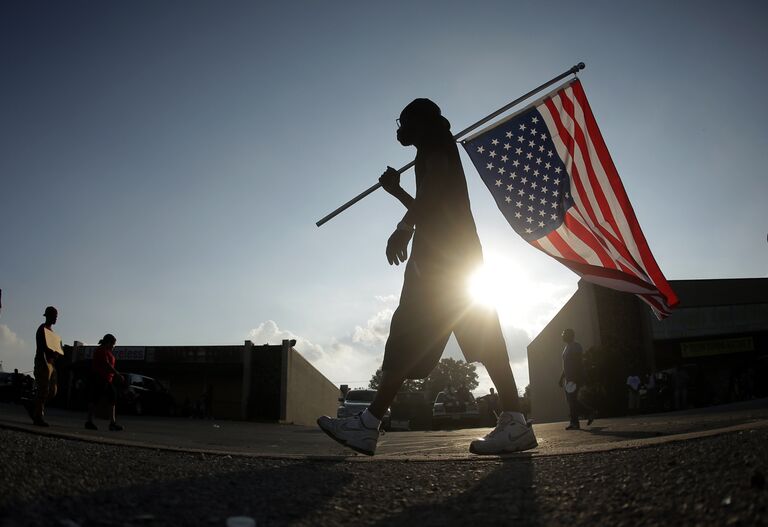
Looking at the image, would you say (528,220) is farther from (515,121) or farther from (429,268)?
(429,268)

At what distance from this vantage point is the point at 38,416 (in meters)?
6.67

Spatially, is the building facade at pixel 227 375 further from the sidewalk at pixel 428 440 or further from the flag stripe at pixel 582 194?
the flag stripe at pixel 582 194

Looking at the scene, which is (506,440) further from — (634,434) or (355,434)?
(634,434)

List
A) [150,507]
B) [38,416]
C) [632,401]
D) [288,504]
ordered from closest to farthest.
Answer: [150,507], [288,504], [38,416], [632,401]

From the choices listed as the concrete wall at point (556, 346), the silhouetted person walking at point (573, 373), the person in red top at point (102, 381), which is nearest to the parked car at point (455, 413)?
the concrete wall at point (556, 346)

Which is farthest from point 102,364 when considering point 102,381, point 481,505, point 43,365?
point 481,505

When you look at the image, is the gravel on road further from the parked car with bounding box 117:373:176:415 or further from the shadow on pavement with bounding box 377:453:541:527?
the parked car with bounding box 117:373:176:415

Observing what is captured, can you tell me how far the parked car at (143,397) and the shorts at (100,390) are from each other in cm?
1417

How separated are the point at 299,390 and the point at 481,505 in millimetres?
31504

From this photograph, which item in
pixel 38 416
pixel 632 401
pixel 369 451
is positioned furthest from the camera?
pixel 632 401

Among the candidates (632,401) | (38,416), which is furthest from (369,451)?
(632,401)

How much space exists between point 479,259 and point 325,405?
148 feet

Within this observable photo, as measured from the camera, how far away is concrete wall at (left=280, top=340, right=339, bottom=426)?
28609 mm

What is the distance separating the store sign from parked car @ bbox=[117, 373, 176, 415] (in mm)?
23945
